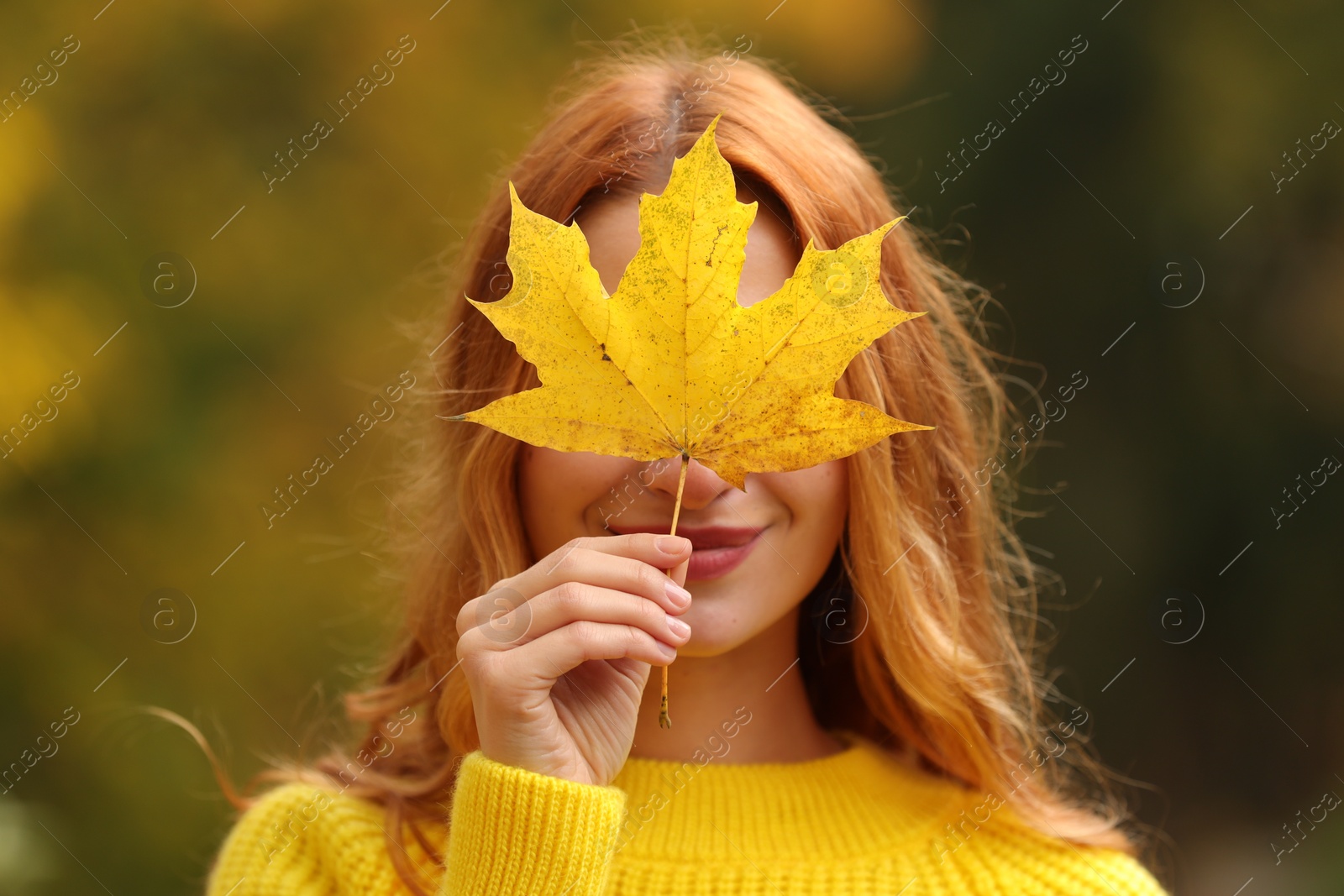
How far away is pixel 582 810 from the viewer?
1.32 m

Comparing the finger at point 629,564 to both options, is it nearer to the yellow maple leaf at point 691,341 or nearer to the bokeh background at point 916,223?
the yellow maple leaf at point 691,341

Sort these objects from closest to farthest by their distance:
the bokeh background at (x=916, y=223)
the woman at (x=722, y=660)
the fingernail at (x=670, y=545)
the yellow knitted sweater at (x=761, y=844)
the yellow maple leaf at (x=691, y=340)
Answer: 1. the yellow maple leaf at (x=691, y=340)
2. the fingernail at (x=670, y=545)
3. the woman at (x=722, y=660)
4. the yellow knitted sweater at (x=761, y=844)
5. the bokeh background at (x=916, y=223)

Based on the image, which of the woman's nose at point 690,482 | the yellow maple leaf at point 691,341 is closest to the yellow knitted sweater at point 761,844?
the woman's nose at point 690,482

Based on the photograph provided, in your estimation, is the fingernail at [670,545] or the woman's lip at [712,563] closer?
the fingernail at [670,545]

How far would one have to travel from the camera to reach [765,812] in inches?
67.5

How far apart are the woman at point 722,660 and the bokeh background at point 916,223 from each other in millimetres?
1619

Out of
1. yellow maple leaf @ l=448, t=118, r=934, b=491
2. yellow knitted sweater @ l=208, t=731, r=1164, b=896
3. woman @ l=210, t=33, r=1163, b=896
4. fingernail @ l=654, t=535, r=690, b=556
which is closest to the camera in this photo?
yellow maple leaf @ l=448, t=118, r=934, b=491

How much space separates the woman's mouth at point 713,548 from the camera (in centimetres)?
149

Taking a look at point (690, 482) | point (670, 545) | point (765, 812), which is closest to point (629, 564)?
point (670, 545)

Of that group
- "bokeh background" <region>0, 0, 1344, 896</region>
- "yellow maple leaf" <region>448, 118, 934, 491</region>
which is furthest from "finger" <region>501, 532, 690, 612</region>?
"bokeh background" <region>0, 0, 1344, 896</region>

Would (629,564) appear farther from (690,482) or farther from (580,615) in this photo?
(690,482)

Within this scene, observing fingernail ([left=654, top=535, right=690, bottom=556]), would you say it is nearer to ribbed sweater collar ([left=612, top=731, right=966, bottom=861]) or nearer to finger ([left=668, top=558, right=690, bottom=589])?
finger ([left=668, top=558, right=690, bottom=589])

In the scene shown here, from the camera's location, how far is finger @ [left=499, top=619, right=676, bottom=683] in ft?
4.07

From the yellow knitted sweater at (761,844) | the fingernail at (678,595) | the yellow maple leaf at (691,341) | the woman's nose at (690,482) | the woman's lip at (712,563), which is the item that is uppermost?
the yellow maple leaf at (691,341)
